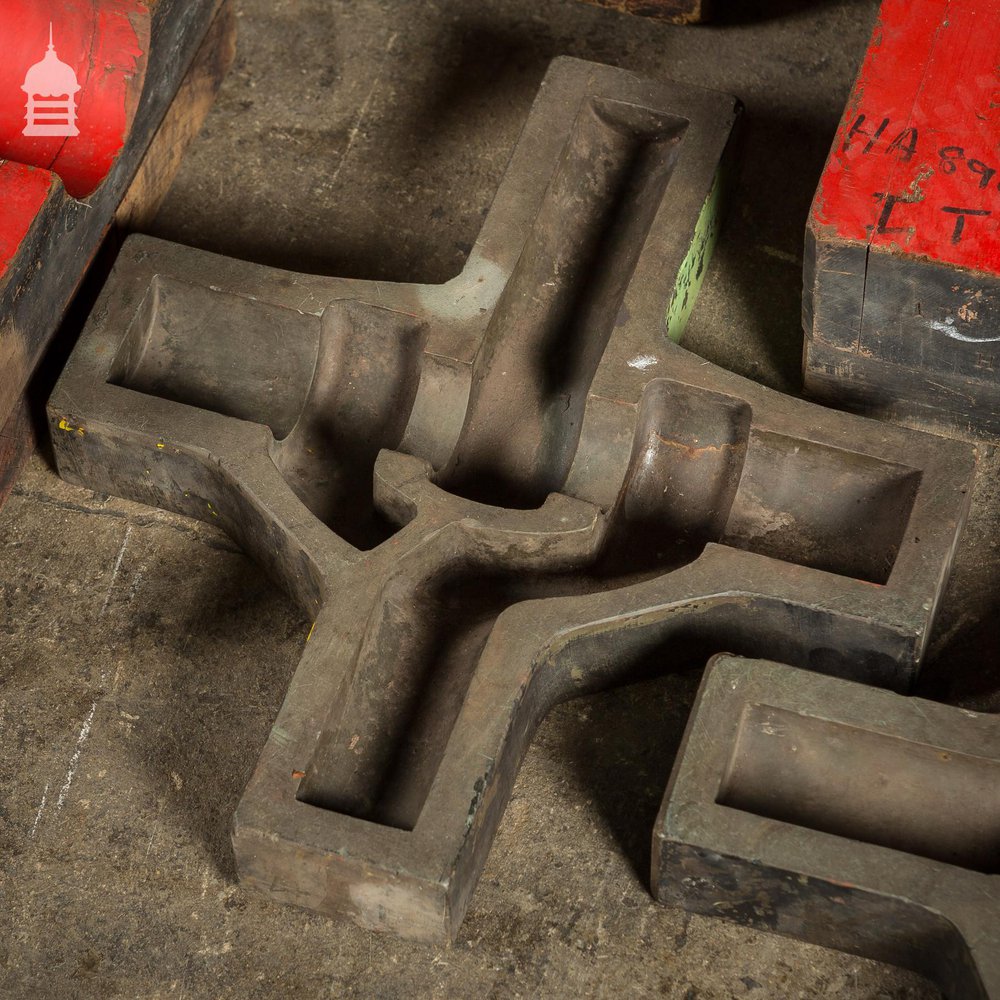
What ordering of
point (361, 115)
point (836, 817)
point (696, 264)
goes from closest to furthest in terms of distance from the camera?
point (836, 817), point (696, 264), point (361, 115)

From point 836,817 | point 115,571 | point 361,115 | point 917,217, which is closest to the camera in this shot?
point 836,817

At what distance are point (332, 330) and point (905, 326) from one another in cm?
135

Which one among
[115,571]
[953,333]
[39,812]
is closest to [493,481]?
A: [115,571]

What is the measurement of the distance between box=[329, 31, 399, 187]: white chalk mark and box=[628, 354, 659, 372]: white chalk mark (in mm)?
1228

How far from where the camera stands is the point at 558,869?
381 cm

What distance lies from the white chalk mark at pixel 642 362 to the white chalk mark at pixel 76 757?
57.3 inches

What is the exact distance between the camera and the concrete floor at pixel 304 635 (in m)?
3.71

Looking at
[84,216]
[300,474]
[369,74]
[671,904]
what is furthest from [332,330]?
[671,904]

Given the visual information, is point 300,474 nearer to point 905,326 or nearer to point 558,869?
point 558,869

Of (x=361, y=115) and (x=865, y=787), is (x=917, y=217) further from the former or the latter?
(x=361, y=115)

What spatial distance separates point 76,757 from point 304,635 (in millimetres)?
582

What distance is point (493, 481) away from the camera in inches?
168

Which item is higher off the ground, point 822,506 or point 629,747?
point 822,506

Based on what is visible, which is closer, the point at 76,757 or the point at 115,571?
the point at 76,757
